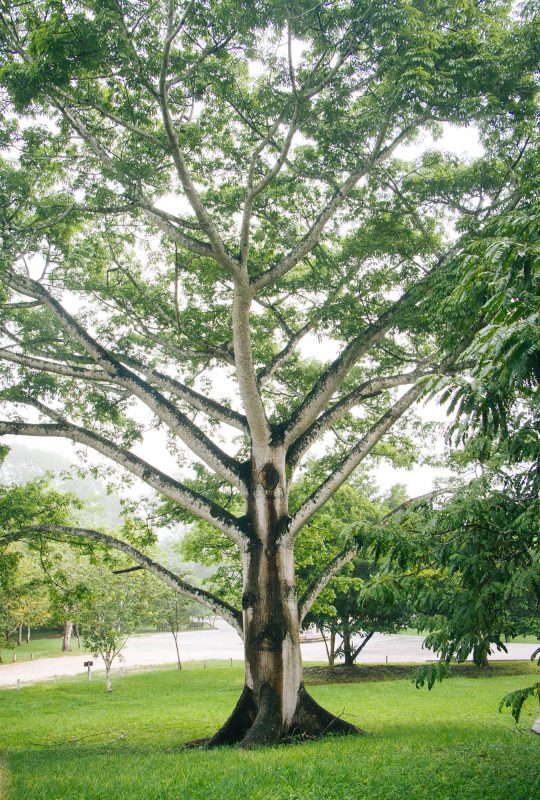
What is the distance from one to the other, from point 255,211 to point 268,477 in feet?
16.0

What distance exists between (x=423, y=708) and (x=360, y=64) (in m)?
14.7

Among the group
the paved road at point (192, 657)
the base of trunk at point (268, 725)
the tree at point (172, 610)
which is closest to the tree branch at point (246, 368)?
the base of trunk at point (268, 725)

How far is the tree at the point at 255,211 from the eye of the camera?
7.18 m

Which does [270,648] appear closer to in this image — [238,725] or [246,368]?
[238,725]

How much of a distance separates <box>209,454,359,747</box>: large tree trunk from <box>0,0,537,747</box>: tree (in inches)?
1.3

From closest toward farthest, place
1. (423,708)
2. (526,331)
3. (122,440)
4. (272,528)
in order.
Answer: (526,331) → (272,528) → (122,440) → (423,708)

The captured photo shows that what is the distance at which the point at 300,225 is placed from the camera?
10.9 metres

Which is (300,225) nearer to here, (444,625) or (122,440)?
(122,440)

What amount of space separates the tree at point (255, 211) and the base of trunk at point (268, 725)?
0.03m

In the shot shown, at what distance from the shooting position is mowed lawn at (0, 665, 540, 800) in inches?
211

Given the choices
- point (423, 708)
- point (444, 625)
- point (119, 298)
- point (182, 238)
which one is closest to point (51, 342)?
point (119, 298)

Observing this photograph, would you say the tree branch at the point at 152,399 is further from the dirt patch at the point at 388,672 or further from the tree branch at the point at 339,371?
the dirt patch at the point at 388,672

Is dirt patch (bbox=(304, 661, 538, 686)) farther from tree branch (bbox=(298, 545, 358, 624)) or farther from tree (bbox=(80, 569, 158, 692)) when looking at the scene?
tree branch (bbox=(298, 545, 358, 624))

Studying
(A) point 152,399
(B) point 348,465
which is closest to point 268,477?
(B) point 348,465
